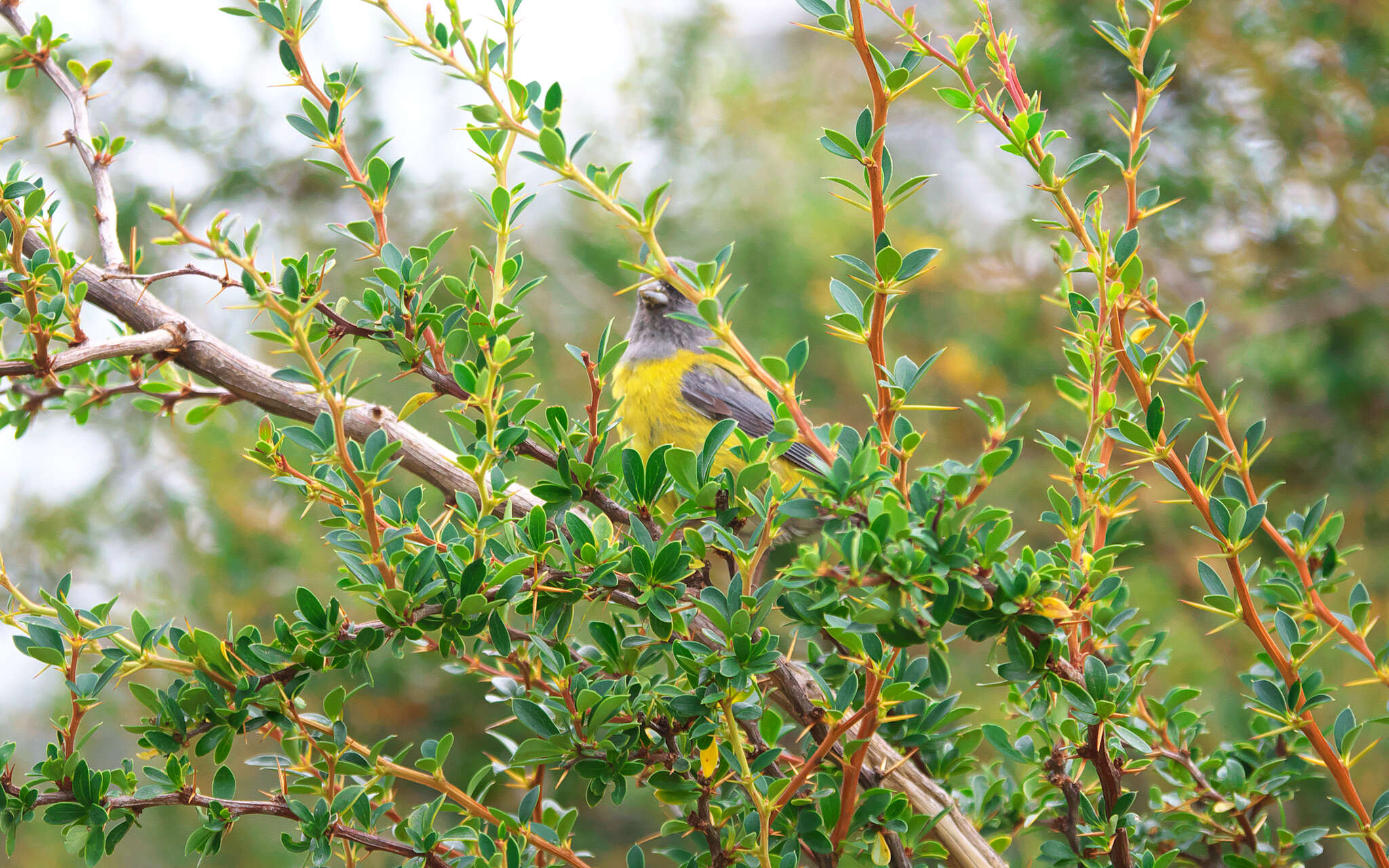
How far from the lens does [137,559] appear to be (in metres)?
4.24

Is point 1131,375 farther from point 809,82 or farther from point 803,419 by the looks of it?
point 809,82

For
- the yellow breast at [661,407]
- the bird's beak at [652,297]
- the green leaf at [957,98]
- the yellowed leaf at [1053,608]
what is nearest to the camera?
the yellowed leaf at [1053,608]

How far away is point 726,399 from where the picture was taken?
11.1ft

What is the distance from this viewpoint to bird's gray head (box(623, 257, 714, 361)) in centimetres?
351

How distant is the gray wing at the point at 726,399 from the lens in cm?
326

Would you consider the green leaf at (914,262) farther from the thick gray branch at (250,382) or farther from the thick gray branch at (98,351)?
the thick gray branch at (98,351)

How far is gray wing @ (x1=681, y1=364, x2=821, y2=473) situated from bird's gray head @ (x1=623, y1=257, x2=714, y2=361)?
135mm

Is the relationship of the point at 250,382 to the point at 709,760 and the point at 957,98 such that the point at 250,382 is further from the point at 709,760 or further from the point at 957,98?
the point at 957,98

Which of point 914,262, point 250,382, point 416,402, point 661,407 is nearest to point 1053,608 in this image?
point 914,262

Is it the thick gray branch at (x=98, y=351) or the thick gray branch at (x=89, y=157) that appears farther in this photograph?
the thick gray branch at (x=89, y=157)

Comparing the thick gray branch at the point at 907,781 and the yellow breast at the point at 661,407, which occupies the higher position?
the thick gray branch at the point at 907,781

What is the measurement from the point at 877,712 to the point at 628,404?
2235 millimetres

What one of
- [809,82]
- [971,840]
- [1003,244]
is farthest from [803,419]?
[809,82]

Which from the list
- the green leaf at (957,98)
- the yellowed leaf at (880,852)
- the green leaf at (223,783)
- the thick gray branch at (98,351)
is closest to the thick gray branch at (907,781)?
the yellowed leaf at (880,852)
